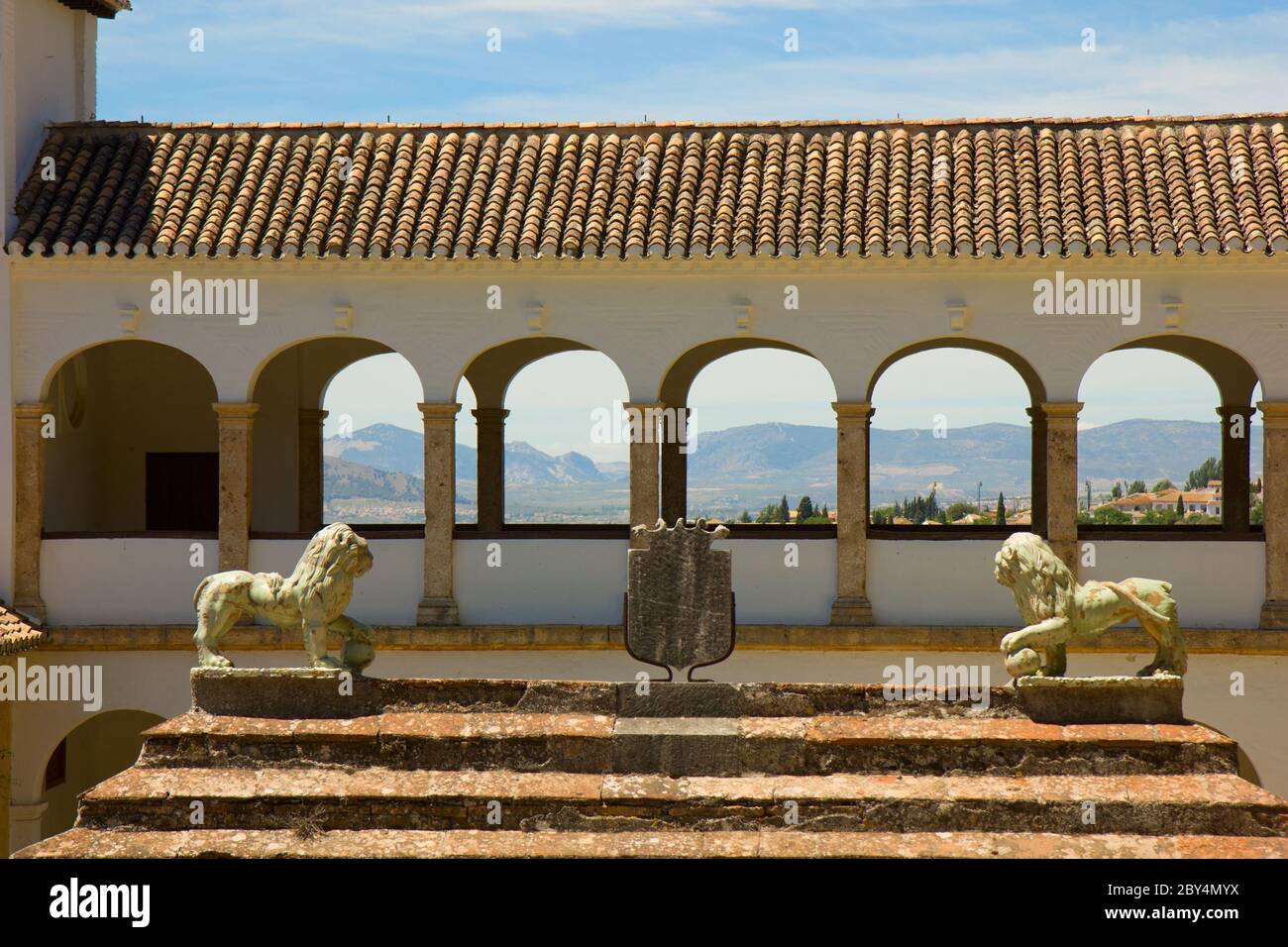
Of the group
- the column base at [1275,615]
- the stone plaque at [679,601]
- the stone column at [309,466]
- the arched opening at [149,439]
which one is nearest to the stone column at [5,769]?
the arched opening at [149,439]

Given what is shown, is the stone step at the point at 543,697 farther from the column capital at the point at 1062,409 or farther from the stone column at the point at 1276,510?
the stone column at the point at 1276,510

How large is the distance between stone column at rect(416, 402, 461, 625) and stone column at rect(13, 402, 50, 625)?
3865 millimetres

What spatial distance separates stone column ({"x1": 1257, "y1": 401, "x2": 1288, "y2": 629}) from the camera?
15477 millimetres

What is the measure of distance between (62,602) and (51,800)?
2565 mm

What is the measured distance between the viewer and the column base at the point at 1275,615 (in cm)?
1548

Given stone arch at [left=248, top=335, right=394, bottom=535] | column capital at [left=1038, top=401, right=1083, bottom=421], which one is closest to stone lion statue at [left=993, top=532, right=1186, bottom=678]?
column capital at [left=1038, top=401, right=1083, bottom=421]

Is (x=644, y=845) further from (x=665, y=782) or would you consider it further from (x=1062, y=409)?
(x=1062, y=409)

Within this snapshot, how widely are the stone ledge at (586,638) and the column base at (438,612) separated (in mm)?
129

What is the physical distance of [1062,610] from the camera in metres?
9.59

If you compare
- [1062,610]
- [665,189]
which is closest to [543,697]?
[1062,610]

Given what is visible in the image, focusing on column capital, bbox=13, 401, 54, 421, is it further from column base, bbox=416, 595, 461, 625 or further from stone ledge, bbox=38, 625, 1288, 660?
column base, bbox=416, 595, 461, 625

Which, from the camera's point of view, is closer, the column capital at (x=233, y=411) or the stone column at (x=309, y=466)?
the column capital at (x=233, y=411)

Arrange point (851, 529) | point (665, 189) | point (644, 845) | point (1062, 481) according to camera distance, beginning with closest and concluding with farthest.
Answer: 1. point (644, 845)
2. point (1062, 481)
3. point (851, 529)
4. point (665, 189)

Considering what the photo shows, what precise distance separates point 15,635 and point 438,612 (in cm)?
398
